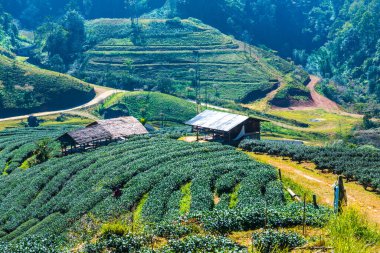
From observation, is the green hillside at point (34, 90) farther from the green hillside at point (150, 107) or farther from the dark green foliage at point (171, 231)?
the dark green foliage at point (171, 231)

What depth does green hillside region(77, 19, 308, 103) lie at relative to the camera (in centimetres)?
→ 15275

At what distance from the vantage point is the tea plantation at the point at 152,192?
3163cm

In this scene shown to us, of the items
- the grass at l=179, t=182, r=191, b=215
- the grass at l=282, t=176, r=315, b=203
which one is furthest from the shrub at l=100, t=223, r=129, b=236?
the grass at l=282, t=176, r=315, b=203

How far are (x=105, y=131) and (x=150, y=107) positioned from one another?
204 feet

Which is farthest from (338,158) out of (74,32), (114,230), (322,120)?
(74,32)

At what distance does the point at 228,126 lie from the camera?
209ft

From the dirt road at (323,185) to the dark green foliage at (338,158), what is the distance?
101 cm

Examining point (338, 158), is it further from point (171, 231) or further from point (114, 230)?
point (114, 230)

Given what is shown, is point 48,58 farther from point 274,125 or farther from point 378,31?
point 378,31

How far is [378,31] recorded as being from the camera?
199625 millimetres

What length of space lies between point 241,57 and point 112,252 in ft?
491

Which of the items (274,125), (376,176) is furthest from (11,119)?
(376,176)

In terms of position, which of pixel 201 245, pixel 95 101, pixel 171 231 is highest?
pixel 201 245

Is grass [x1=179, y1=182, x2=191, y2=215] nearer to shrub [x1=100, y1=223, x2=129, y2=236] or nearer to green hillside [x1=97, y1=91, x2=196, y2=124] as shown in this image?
shrub [x1=100, y1=223, x2=129, y2=236]
